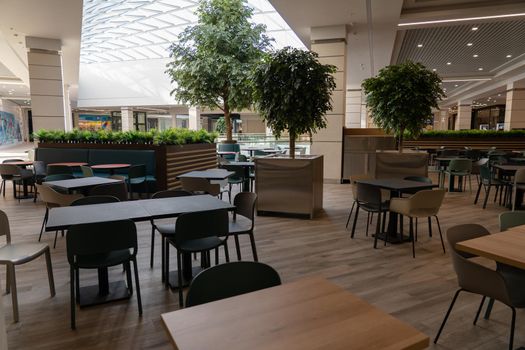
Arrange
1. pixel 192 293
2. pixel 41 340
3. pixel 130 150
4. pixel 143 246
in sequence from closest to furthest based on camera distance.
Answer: pixel 192 293 < pixel 41 340 < pixel 143 246 < pixel 130 150

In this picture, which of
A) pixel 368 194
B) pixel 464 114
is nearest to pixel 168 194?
pixel 368 194

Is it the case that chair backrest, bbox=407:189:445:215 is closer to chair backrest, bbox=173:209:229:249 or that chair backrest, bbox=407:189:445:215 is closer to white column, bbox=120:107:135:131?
chair backrest, bbox=173:209:229:249

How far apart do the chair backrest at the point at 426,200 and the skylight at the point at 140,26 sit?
810 cm

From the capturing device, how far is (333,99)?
31.1 feet

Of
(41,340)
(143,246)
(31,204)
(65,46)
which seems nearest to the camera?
(41,340)

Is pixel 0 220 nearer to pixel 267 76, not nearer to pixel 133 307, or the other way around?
pixel 133 307

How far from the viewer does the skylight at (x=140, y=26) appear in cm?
1397

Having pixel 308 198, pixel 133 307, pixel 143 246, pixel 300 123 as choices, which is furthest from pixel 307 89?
pixel 133 307

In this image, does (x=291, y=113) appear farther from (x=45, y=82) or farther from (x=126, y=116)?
(x=126, y=116)

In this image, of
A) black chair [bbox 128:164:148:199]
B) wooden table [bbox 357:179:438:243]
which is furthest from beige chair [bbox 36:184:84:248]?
wooden table [bbox 357:179:438:243]

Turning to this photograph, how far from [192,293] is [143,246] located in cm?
334

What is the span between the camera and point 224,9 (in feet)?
38.9

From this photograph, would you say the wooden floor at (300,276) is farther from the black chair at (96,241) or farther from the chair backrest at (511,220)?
the chair backrest at (511,220)

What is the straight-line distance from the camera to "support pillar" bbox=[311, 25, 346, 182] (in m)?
9.28
